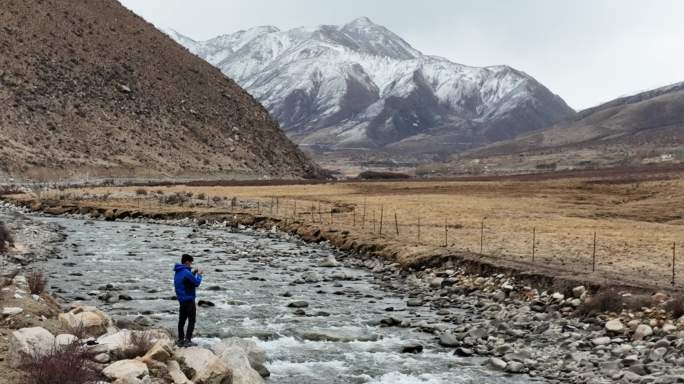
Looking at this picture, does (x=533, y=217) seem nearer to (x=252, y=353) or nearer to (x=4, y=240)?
(x=4, y=240)

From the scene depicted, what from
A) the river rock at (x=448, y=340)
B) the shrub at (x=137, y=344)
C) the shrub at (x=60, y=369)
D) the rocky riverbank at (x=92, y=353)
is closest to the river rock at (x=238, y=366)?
the rocky riverbank at (x=92, y=353)

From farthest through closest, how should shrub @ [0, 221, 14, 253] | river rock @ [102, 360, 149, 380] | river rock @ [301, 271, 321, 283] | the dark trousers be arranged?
shrub @ [0, 221, 14, 253] → river rock @ [301, 271, 321, 283] → the dark trousers → river rock @ [102, 360, 149, 380]

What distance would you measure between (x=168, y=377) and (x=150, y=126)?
123 meters

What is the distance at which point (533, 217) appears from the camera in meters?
58.1

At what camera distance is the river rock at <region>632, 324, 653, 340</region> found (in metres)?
20.1

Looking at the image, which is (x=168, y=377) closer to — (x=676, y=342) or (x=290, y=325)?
(x=290, y=325)

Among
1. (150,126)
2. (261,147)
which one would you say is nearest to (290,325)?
(150,126)

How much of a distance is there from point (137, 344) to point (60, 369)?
2.80 m

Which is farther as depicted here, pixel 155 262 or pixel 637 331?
pixel 155 262

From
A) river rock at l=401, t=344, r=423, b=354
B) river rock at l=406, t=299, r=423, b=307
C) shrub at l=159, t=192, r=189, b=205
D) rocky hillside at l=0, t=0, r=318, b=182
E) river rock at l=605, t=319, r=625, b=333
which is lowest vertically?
river rock at l=401, t=344, r=423, b=354

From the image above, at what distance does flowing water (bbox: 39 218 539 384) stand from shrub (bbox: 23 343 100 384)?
20.3 ft

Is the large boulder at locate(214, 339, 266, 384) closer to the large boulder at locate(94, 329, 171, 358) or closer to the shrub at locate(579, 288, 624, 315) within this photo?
the large boulder at locate(94, 329, 171, 358)

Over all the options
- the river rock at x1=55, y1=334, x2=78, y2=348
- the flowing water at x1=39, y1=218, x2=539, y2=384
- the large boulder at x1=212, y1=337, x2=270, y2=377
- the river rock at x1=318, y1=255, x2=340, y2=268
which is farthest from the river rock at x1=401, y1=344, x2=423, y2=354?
the river rock at x1=318, y1=255, x2=340, y2=268

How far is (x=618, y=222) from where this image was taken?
5441 cm
